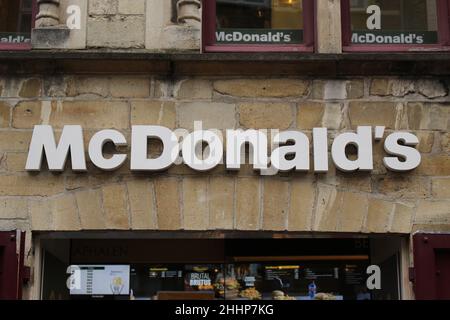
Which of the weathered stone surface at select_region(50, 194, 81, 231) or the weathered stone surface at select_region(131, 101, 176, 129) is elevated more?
the weathered stone surface at select_region(131, 101, 176, 129)

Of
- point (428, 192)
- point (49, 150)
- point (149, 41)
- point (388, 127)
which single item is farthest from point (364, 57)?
point (49, 150)

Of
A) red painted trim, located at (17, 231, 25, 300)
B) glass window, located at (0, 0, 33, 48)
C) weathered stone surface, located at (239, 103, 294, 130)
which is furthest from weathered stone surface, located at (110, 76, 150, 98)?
red painted trim, located at (17, 231, 25, 300)

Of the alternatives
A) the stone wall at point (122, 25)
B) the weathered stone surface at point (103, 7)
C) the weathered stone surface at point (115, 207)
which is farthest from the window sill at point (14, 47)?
the weathered stone surface at point (115, 207)

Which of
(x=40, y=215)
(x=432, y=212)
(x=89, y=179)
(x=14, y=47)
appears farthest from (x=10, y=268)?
(x=432, y=212)

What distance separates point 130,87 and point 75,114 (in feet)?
1.76

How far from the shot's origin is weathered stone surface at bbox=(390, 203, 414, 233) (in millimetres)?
6613

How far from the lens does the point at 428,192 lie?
6.71 m

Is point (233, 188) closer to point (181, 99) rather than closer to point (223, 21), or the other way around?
point (181, 99)

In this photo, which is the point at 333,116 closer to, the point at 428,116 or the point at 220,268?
the point at 428,116

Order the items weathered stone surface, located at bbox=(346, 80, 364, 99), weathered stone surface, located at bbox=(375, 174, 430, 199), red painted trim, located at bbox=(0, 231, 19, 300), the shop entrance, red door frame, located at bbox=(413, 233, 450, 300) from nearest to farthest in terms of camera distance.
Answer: red painted trim, located at bbox=(0, 231, 19, 300)
red door frame, located at bbox=(413, 233, 450, 300)
weathered stone surface, located at bbox=(375, 174, 430, 199)
weathered stone surface, located at bbox=(346, 80, 364, 99)
the shop entrance

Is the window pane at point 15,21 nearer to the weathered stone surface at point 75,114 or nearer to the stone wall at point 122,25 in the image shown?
the stone wall at point 122,25

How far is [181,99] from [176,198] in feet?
2.92

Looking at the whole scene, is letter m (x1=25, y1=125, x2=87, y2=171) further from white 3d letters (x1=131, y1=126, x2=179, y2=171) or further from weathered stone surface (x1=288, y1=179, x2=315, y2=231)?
weathered stone surface (x1=288, y1=179, x2=315, y2=231)

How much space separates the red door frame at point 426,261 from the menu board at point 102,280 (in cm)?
308
